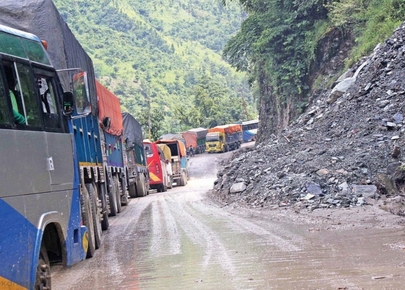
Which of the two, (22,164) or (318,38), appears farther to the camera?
(318,38)

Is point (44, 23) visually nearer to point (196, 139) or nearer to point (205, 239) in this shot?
point (205, 239)

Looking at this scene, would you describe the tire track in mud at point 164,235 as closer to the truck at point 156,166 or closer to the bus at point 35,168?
the bus at point 35,168

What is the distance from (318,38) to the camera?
32.9 metres

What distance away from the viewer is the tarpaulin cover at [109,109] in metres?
17.1

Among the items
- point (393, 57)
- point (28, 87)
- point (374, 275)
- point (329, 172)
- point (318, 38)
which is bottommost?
point (374, 275)

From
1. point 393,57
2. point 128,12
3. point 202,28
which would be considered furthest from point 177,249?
point 202,28

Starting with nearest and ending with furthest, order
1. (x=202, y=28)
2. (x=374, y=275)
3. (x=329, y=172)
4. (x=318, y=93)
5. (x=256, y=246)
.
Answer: (x=374, y=275)
(x=256, y=246)
(x=329, y=172)
(x=318, y=93)
(x=202, y=28)

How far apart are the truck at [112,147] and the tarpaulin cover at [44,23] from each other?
5.20 metres

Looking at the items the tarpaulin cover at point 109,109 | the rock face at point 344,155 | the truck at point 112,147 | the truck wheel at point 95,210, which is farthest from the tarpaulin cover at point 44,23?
the rock face at point 344,155

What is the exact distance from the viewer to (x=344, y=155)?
17.6 meters

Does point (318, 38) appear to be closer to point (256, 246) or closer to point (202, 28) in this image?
point (256, 246)

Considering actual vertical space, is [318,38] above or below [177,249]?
above

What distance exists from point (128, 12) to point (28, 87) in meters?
154

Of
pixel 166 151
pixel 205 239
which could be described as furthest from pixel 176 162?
pixel 205 239
